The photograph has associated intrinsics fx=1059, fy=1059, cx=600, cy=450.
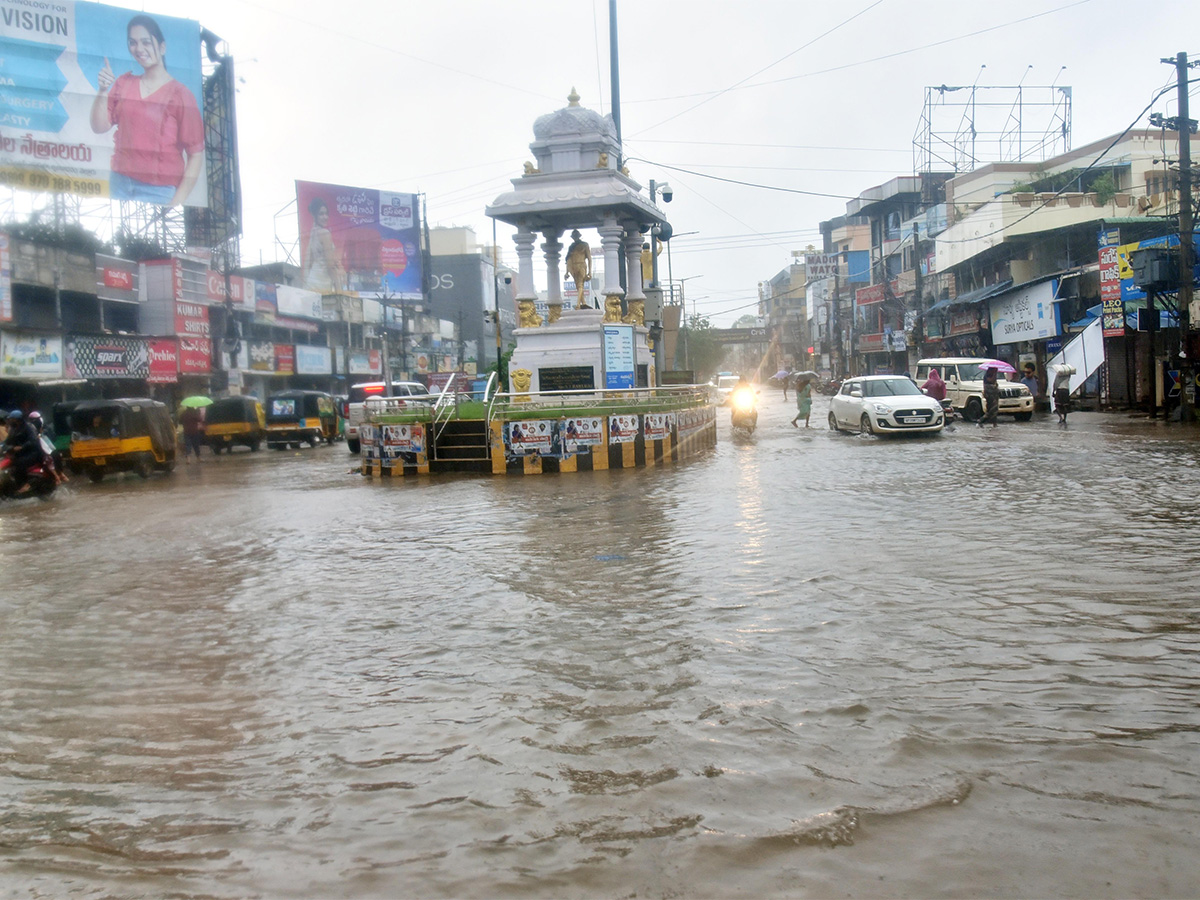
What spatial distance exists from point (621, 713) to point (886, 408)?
63.7 ft

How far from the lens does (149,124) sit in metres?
36.5

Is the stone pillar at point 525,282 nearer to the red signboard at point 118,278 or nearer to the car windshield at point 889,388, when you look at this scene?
the car windshield at point 889,388

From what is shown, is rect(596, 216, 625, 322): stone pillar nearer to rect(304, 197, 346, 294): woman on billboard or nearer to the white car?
the white car

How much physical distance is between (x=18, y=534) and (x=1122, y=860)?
12.4 m

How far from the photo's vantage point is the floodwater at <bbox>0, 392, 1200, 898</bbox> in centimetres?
321

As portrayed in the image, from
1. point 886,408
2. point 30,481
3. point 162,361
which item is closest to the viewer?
point 30,481

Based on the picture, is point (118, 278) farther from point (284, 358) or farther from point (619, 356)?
point (619, 356)

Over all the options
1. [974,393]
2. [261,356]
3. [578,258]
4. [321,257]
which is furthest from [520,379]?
[321,257]

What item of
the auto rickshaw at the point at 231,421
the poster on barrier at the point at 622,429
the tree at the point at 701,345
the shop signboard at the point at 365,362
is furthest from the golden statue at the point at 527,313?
the tree at the point at 701,345

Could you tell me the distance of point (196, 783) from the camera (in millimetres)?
3984

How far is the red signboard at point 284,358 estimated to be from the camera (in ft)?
166

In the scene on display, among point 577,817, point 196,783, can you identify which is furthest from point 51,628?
point 577,817

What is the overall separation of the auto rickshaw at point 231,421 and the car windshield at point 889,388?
1836 centimetres

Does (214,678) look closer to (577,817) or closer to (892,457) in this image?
(577,817)
